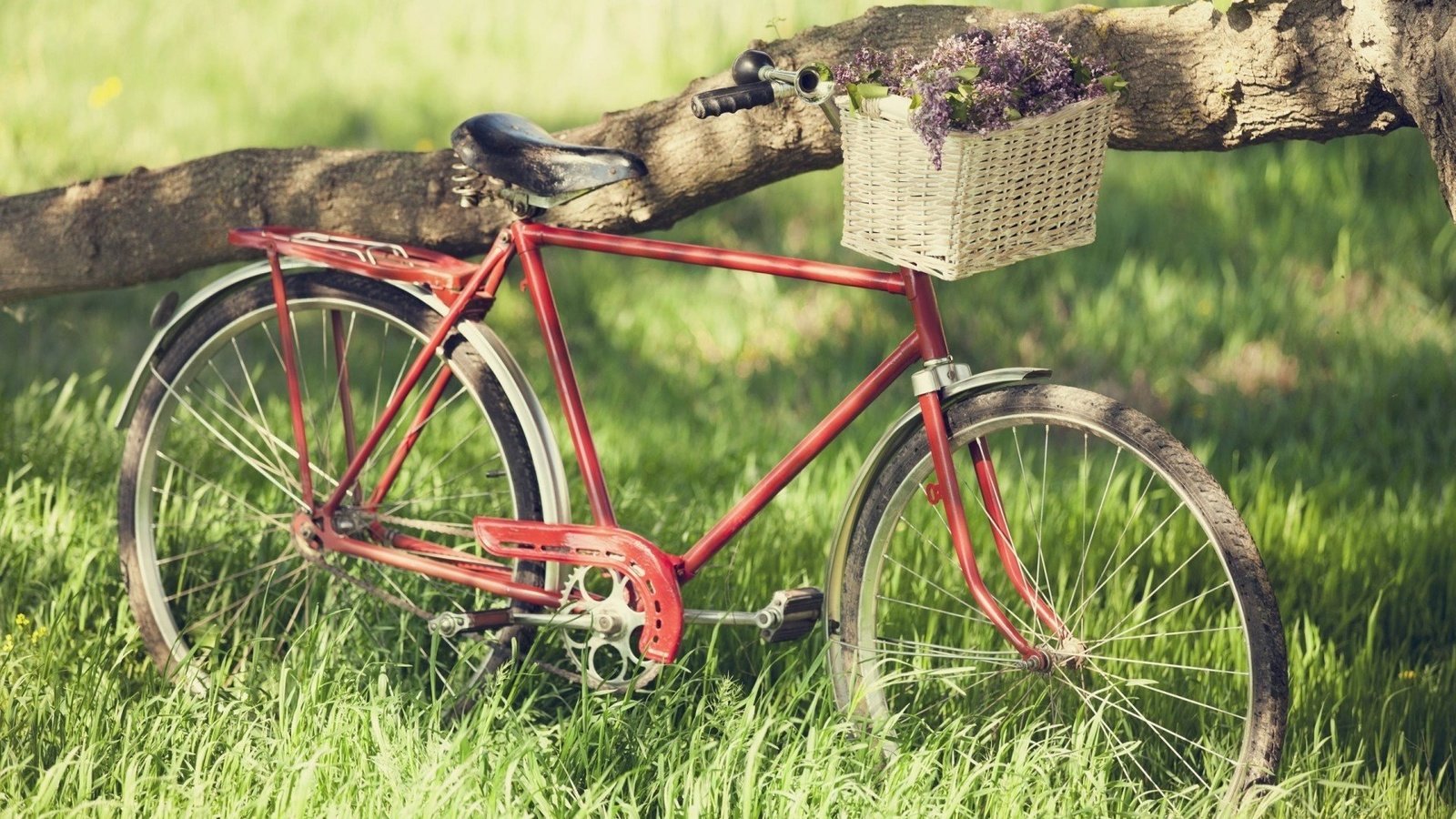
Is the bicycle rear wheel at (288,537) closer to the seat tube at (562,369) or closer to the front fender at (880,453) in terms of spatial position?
the seat tube at (562,369)

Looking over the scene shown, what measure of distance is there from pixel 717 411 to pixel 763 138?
1.95m

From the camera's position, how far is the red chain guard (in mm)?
2904

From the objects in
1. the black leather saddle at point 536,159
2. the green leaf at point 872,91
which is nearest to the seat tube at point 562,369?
the black leather saddle at point 536,159

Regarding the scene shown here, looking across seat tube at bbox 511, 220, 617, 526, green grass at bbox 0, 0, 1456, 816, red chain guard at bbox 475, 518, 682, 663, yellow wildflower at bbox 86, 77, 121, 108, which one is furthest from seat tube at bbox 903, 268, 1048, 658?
yellow wildflower at bbox 86, 77, 121, 108

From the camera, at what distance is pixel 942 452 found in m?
2.66

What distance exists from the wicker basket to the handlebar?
5cm

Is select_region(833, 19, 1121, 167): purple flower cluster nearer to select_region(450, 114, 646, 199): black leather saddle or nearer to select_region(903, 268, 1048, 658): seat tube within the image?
select_region(903, 268, 1048, 658): seat tube

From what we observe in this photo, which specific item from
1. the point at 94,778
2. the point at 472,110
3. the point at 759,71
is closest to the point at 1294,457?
the point at 759,71

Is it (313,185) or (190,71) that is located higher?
(190,71)

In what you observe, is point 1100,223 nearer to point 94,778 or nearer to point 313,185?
point 313,185

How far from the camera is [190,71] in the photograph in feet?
25.7

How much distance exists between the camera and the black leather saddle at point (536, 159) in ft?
9.30

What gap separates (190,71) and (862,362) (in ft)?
13.9

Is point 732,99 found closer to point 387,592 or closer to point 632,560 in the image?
point 632,560
